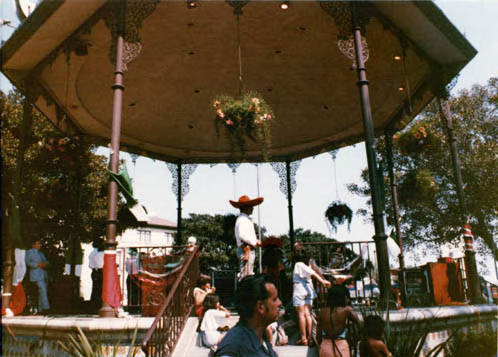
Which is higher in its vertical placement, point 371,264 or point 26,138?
point 26,138

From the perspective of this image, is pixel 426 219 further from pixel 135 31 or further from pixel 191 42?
pixel 135 31

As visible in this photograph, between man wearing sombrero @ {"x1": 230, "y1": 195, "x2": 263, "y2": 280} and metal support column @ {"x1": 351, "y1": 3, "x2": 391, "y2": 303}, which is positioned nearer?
man wearing sombrero @ {"x1": 230, "y1": 195, "x2": 263, "y2": 280}

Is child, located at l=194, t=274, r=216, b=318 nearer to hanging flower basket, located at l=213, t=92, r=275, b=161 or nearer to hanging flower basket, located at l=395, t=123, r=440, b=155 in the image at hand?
hanging flower basket, located at l=213, t=92, r=275, b=161

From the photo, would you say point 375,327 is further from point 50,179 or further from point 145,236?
point 145,236

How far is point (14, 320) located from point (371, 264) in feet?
23.8

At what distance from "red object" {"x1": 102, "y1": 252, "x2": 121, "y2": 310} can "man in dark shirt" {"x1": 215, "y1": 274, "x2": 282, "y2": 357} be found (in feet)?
15.2

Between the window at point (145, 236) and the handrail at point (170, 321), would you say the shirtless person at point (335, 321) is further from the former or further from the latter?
the window at point (145, 236)

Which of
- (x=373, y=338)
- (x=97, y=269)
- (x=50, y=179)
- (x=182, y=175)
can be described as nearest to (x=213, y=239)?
(x=182, y=175)

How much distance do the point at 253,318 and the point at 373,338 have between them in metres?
2.55

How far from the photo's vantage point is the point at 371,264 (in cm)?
925

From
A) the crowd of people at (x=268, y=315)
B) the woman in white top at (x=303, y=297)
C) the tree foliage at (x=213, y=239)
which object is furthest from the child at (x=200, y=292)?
the tree foliage at (x=213, y=239)

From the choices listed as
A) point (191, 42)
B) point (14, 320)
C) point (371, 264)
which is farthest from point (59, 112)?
point (371, 264)

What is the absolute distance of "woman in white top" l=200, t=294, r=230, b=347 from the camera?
235 inches

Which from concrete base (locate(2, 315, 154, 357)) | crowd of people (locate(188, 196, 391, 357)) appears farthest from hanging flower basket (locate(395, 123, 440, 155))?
concrete base (locate(2, 315, 154, 357))
